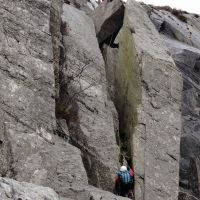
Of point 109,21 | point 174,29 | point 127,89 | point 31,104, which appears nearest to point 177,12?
point 174,29

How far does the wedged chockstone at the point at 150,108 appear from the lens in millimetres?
13414

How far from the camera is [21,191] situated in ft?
22.4

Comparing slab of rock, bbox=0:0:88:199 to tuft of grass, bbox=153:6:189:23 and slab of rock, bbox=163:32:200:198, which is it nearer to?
slab of rock, bbox=163:32:200:198

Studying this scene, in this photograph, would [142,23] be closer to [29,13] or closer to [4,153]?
[29,13]

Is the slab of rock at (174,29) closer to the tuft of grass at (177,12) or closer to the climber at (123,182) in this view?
the tuft of grass at (177,12)

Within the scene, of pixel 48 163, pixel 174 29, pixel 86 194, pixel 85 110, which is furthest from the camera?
pixel 174 29

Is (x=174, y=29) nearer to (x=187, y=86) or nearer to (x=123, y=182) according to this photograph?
(x=187, y=86)

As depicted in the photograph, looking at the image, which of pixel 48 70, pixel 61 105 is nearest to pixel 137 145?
pixel 61 105

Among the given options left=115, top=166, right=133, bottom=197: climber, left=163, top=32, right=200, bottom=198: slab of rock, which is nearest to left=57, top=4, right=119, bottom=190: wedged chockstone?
left=115, top=166, right=133, bottom=197: climber

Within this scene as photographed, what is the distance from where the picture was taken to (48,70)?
12.4 metres

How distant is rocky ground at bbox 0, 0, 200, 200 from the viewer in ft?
34.4

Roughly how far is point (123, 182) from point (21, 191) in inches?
246

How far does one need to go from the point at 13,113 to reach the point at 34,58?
2142 mm

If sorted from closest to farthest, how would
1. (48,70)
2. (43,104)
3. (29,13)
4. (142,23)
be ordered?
(43,104), (48,70), (29,13), (142,23)
